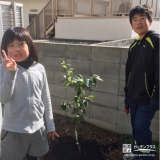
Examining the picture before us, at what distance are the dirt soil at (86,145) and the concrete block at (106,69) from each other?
34.6 inches

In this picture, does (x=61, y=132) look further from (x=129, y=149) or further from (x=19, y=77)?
(x=19, y=77)

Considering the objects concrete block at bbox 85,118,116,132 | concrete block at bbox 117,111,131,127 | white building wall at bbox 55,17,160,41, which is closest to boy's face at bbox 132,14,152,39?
concrete block at bbox 117,111,131,127

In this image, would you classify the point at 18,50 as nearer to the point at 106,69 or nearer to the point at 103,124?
the point at 106,69

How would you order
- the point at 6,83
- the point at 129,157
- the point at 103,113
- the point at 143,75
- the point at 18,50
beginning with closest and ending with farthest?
1. the point at 6,83
2. the point at 18,50
3. the point at 143,75
4. the point at 129,157
5. the point at 103,113

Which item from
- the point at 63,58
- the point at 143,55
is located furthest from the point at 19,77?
the point at 63,58

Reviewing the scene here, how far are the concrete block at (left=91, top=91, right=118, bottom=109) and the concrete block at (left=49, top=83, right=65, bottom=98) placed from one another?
601 mm

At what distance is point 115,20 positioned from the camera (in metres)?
7.16

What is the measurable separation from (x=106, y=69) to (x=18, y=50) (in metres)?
1.58

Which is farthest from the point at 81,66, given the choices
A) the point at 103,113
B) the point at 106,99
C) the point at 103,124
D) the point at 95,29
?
the point at 95,29

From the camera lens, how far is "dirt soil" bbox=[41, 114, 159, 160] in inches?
96.9

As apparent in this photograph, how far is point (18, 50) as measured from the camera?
4.86ft

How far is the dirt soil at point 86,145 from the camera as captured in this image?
2.46 m

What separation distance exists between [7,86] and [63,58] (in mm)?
1825

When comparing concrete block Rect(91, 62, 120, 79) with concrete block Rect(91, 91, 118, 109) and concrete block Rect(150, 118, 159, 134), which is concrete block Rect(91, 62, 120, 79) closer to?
concrete block Rect(91, 91, 118, 109)
